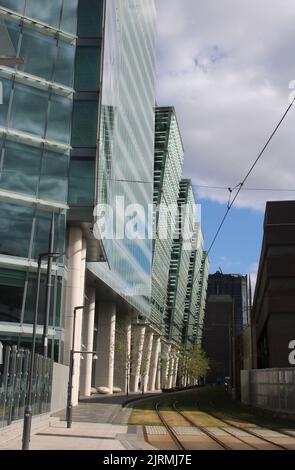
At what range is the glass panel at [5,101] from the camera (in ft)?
126

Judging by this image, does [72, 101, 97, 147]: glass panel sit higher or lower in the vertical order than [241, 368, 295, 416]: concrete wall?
higher

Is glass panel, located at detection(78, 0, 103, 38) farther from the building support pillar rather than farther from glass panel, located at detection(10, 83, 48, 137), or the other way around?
the building support pillar

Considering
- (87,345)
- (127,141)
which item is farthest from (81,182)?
(127,141)

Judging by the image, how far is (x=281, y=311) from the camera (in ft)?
196

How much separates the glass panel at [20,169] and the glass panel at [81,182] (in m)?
2.60

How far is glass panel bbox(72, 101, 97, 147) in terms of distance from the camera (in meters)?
40.9

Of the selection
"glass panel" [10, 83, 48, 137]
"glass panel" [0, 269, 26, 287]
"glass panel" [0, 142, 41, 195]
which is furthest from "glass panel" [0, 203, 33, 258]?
"glass panel" [10, 83, 48, 137]

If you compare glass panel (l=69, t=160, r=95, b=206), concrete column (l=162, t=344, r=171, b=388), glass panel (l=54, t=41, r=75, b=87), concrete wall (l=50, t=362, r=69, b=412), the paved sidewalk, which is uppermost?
glass panel (l=54, t=41, r=75, b=87)

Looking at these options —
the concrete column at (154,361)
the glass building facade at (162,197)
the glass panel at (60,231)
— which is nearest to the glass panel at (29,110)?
the glass panel at (60,231)

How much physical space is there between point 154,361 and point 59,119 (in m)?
74.3

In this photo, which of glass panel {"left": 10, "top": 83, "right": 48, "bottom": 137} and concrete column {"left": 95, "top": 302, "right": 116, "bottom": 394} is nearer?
glass panel {"left": 10, "top": 83, "right": 48, "bottom": 137}

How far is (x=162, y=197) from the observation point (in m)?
108

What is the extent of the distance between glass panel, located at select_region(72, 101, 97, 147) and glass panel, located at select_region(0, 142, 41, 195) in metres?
3.38

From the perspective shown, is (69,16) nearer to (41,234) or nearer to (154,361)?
(41,234)
